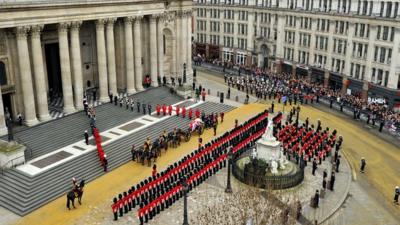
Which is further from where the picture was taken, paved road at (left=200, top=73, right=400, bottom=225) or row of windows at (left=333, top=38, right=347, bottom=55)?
row of windows at (left=333, top=38, right=347, bottom=55)

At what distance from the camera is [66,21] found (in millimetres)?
46781

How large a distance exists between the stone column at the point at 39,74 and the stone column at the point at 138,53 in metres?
14.4

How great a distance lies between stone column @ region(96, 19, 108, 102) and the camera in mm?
51481

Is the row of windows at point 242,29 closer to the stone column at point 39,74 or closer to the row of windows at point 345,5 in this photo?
the row of windows at point 345,5

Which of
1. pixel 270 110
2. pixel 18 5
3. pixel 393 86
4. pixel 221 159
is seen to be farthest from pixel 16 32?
pixel 393 86

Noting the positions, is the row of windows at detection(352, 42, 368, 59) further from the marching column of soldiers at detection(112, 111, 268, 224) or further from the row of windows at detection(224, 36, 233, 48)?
the row of windows at detection(224, 36, 233, 48)

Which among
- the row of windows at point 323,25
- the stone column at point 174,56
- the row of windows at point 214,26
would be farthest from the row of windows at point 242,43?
the stone column at point 174,56

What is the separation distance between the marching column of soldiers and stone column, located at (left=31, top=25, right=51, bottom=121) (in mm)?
16527

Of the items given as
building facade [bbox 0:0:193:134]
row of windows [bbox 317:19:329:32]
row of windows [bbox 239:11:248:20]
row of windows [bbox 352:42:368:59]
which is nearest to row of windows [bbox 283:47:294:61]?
row of windows [bbox 317:19:329:32]

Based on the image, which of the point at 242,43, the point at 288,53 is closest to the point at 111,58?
the point at 288,53

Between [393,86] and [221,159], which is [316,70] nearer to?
[393,86]

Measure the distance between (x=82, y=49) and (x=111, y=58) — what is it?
167 inches

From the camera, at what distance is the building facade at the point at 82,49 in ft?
144

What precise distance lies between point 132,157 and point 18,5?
17656 mm
